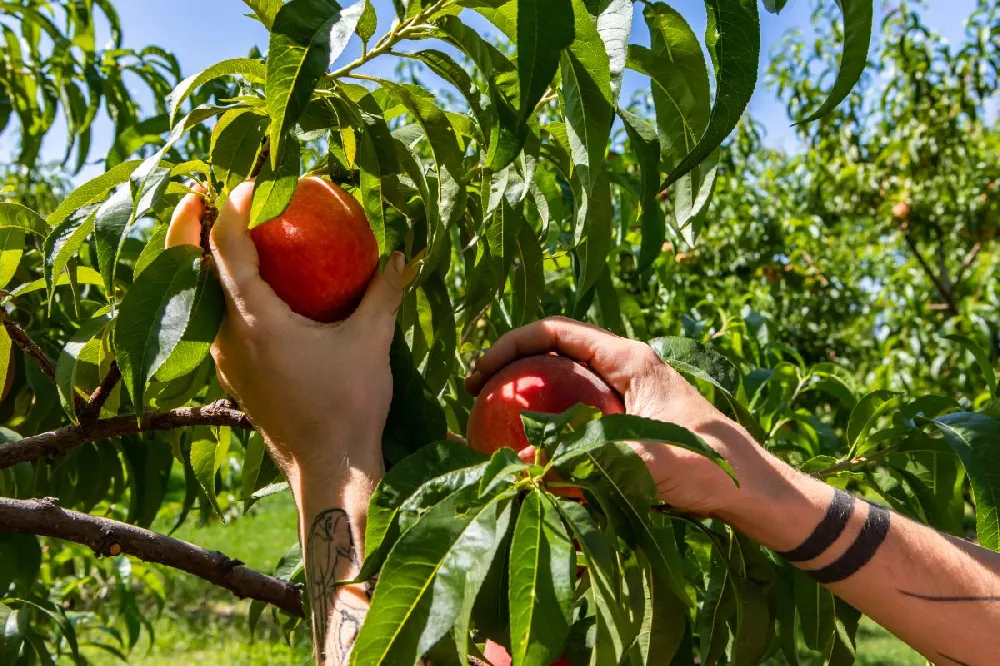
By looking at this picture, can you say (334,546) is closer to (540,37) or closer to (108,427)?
(108,427)

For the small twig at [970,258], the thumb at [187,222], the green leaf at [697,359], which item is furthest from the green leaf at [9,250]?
the small twig at [970,258]

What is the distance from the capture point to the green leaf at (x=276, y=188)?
750mm

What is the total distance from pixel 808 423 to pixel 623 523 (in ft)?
3.76

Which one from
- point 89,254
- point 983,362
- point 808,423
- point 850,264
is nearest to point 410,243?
point 89,254

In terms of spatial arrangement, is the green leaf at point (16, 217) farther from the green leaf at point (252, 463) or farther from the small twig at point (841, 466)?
the small twig at point (841, 466)

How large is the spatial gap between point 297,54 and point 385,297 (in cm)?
33

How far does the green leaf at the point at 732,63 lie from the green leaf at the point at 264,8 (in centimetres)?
39

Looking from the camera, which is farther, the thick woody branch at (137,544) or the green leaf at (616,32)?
the thick woody branch at (137,544)

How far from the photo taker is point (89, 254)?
1480 millimetres

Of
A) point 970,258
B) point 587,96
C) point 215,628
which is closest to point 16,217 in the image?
point 587,96

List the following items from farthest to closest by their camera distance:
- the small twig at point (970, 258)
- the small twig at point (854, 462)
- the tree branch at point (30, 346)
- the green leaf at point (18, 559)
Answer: the small twig at point (970, 258)
the green leaf at point (18, 559)
the small twig at point (854, 462)
the tree branch at point (30, 346)

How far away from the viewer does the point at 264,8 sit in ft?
2.56

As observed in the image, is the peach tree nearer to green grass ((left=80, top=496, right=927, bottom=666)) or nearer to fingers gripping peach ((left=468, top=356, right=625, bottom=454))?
fingers gripping peach ((left=468, top=356, right=625, bottom=454))

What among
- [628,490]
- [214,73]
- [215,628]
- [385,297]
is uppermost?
[214,73]
